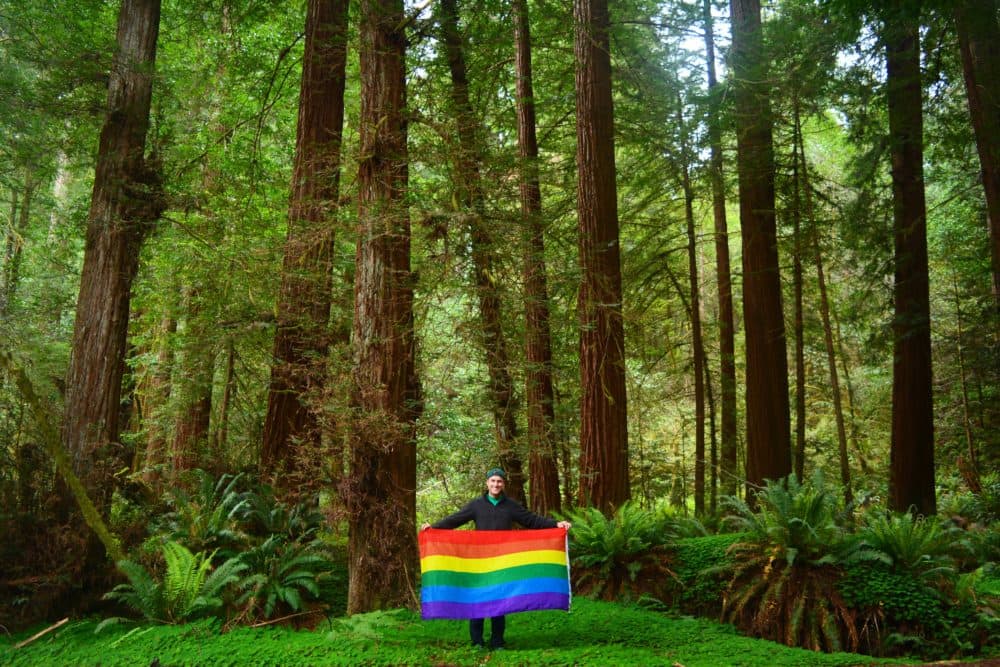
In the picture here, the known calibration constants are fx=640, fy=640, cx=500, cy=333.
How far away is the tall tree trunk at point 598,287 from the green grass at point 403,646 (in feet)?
7.77

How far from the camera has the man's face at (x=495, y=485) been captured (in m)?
6.11

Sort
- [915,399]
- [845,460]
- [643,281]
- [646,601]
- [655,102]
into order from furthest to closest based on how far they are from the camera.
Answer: [643,281] < [845,460] < [655,102] < [915,399] < [646,601]

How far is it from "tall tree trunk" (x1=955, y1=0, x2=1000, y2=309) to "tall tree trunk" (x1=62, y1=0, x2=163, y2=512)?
11.1 meters

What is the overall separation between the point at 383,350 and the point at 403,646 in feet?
9.77

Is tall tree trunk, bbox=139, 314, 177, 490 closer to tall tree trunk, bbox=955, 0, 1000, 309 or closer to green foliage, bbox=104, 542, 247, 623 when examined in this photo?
green foliage, bbox=104, 542, 247, 623

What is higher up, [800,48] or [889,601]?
[800,48]

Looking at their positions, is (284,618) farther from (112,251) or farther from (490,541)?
(112,251)

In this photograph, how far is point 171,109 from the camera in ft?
37.2

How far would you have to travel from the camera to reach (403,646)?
579 centimetres

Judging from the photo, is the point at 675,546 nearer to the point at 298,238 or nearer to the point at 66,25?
the point at 298,238

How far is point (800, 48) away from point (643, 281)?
5487 millimetres

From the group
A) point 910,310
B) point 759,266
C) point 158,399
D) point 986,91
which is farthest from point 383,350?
point 986,91

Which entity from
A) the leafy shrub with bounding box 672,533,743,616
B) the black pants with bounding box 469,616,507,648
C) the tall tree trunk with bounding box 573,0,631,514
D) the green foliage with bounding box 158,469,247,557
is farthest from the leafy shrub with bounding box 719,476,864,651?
the green foliage with bounding box 158,469,247,557

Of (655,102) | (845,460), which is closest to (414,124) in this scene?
(655,102)
